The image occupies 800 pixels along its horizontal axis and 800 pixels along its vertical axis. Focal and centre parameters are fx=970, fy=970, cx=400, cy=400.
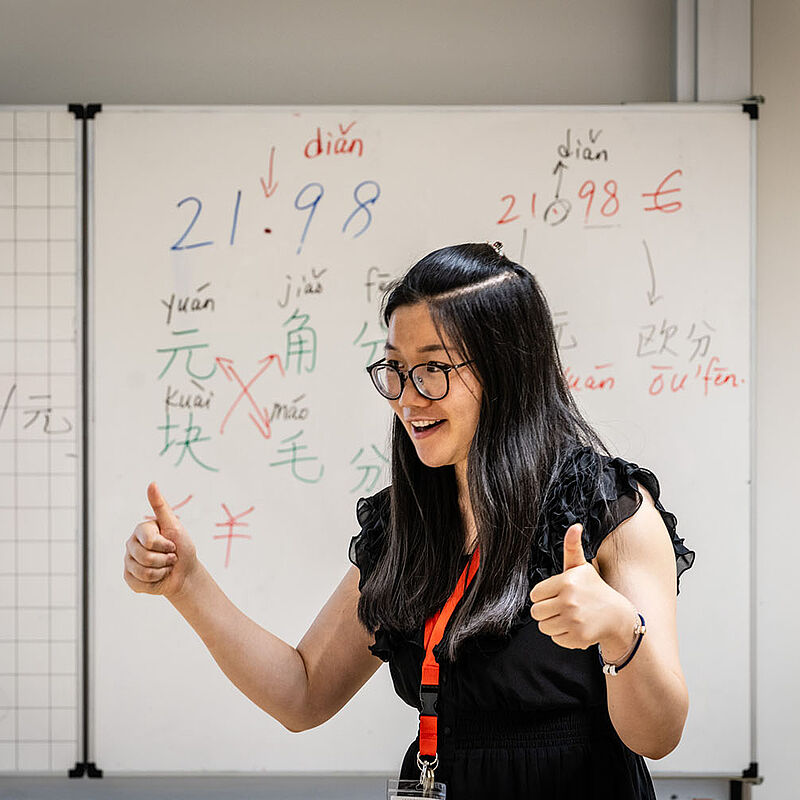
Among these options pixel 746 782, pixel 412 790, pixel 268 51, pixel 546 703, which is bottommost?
pixel 746 782

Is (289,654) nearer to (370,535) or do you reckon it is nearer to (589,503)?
(370,535)

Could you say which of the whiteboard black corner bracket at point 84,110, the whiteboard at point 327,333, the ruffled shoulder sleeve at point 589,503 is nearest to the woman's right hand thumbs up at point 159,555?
the ruffled shoulder sleeve at point 589,503

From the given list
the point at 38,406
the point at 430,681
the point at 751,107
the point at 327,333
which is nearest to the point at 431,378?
the point at 430,681

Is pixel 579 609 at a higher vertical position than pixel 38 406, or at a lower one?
lower

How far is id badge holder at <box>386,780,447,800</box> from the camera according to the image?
3.81 feet

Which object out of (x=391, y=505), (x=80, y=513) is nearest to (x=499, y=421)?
(x=391, y=505)

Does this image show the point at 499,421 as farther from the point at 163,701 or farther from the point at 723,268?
the point at 163,701

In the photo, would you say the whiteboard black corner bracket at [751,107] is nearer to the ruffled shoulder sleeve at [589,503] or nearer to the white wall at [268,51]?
the white wall at [268,51]

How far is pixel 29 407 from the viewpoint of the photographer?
2381mm

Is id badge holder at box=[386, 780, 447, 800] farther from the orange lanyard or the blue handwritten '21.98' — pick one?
the blue handwritten '21.98'

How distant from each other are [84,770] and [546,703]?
1612 millimetres

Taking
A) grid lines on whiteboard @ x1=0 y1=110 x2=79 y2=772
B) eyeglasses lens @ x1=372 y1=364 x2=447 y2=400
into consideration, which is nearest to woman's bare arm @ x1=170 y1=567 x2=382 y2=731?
eyeglasses lens @ x1=372 y1=364 x2=447 y2=400

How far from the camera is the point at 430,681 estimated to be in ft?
3.94

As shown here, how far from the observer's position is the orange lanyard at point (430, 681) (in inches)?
47.1
